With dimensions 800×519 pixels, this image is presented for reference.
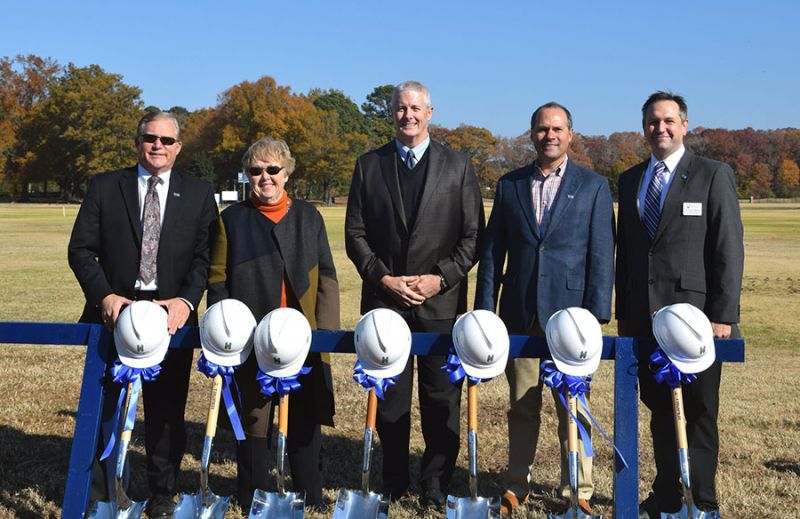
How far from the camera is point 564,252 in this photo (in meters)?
4.65

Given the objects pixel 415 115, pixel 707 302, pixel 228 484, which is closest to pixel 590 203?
pixel 707 302

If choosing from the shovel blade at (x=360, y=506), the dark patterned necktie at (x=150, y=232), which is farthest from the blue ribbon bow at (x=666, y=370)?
the dark patterned necktie at (x=150, y=232)

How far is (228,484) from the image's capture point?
5.39 metres

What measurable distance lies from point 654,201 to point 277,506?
2.53 metres

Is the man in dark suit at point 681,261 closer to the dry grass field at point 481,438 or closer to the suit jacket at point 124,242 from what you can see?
the dry grass field at point 481,438

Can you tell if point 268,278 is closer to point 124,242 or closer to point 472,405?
point 124,242

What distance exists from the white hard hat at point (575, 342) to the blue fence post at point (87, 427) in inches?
80.3

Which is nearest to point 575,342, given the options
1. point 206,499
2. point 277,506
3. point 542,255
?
point 542,255

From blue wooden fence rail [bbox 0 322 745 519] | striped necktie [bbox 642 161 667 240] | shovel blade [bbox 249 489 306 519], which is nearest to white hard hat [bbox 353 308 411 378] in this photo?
blue wooden fence rail [bbox 0 322 745 519]

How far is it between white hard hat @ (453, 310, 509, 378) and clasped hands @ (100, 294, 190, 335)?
1324 millimetres

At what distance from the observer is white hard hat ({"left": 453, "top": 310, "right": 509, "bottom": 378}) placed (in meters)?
3.54

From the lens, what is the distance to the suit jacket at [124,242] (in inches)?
174

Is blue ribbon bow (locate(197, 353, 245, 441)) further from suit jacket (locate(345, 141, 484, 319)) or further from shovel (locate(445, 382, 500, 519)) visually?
suit jacket (locate(345, 141, 484, 319))

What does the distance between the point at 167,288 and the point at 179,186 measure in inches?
22.4
